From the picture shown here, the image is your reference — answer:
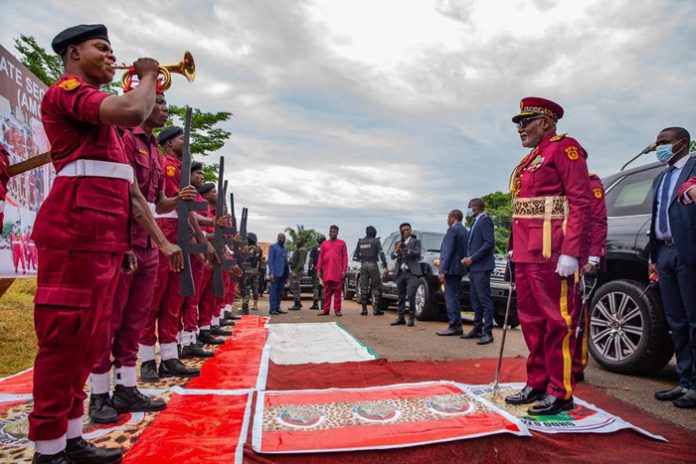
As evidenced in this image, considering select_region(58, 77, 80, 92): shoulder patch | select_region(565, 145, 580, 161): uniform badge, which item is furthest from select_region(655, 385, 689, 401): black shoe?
select_region(58, 77, 80, 92): shoulder patch

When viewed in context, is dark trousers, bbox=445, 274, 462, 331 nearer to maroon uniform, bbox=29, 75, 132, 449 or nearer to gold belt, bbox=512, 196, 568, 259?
gold belt, bbox=512, 196, 568, 259

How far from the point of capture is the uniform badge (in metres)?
3.09

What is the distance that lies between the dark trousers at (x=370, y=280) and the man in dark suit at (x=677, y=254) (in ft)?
22.7

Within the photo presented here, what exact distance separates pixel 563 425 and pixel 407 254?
19.5 ft

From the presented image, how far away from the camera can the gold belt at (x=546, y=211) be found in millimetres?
3078

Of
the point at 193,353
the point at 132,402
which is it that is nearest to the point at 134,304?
the point at 132,402

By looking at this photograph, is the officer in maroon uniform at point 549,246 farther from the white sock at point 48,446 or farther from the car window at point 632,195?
the white sock at point 48,446

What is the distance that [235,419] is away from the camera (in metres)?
2.74

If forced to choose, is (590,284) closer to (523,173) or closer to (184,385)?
(523,173)

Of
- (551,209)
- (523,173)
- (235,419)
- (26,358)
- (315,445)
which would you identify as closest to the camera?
(315,445)

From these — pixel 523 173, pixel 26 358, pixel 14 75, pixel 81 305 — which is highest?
pixel 14 75

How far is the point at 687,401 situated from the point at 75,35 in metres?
4.36

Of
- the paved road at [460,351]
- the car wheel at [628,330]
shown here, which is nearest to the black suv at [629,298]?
the car wheel at [628,330]

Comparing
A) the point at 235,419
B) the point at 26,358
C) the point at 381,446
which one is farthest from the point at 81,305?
the point at 26,358
